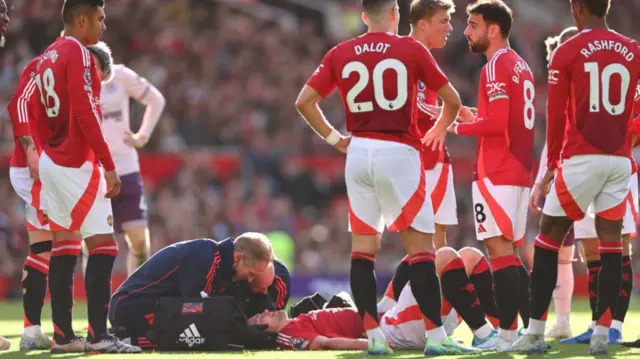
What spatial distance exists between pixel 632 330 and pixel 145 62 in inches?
551

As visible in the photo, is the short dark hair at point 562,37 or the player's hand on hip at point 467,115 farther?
the short dark hair at point 562,37

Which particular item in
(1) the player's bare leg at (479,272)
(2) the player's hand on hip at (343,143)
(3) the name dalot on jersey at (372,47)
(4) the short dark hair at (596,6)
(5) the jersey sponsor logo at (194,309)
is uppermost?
(4) the short dark hair at (596,6)

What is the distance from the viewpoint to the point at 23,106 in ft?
30.7

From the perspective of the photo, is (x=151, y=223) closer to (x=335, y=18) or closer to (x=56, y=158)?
(x=335, y=18)

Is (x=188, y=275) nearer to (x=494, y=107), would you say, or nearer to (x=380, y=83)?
(x=380, y=83)

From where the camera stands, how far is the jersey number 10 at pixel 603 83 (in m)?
7.94

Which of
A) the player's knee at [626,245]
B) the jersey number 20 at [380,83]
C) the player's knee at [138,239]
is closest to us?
the jersey number 20 at [380,83]

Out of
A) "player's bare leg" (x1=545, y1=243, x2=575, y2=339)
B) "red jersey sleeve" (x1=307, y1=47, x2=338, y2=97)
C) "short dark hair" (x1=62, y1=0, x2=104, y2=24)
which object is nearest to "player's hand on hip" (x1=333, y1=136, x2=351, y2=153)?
"red jersey sleeve" (x1=307, y1=47, x2=338, y2=97)

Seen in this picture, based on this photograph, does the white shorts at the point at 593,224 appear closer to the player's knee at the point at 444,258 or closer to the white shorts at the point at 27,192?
the player's knee at the point at 444,258

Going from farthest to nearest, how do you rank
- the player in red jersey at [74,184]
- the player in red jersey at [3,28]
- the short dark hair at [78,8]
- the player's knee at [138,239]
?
the player's knee at [138,239] → the player in red jersey at [3,28] → the short dark hair at [78,8] → the player in red jersey at [74,184]

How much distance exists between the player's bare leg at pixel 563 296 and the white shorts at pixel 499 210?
1.68m

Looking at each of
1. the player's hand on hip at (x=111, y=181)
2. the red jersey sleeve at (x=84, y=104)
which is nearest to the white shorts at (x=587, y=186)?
the player's hand on hip at (x=111, y=181)

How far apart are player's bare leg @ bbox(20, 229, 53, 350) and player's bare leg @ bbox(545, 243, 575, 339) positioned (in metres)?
4.13

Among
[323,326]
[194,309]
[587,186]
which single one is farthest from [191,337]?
[587,186]
